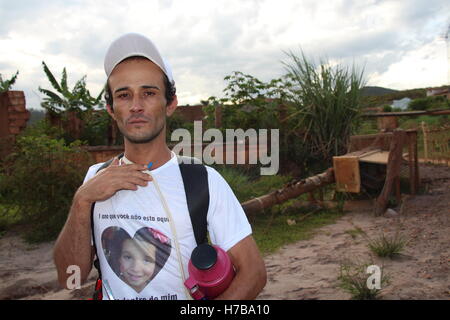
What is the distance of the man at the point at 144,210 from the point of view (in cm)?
154

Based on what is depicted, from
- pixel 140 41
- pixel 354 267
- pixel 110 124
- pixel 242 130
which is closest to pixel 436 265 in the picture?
pixel 354 267

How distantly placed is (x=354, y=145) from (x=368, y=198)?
126 cm

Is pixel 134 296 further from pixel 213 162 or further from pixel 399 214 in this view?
pixel 213 162

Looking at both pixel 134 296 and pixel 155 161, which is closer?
pixel 134 296

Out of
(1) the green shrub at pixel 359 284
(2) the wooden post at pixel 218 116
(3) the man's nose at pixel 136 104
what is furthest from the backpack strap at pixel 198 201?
(2) the wooden post at pixel 218 116

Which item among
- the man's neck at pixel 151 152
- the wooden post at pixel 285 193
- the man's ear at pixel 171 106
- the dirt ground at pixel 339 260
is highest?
the man's ear at pixel 171 106

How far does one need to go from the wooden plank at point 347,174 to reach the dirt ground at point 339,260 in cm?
41

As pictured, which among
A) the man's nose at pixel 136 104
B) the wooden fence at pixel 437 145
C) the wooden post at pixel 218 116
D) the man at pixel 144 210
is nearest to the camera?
the man at pixel 144 210

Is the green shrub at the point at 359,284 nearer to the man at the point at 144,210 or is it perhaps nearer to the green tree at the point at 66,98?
the man at the point at 144,210

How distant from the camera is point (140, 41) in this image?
1614 mm

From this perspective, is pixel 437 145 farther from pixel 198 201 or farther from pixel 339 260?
pixel 198 201

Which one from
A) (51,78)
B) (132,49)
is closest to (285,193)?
(132,49)

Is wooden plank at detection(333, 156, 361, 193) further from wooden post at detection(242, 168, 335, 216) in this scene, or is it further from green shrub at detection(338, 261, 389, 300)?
green shrub at detection(338, 261, 389, 300)
